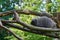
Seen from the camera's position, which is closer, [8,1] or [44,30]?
[44,30]

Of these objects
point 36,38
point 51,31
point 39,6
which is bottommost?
point 36,38

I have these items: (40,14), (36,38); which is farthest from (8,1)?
(40,14)

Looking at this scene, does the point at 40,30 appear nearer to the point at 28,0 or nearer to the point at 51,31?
the point at 51,31

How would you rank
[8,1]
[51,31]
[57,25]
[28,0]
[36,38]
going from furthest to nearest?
[8,1], [28,0], [36,38], [57,25], [51,31]

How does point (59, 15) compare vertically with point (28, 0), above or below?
above

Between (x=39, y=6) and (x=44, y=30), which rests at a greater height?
(x=44, y=30)

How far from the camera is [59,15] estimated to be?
1.90 metres

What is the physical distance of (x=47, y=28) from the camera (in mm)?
1776

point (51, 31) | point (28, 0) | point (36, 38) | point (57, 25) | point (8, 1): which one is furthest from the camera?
point (8, 1)

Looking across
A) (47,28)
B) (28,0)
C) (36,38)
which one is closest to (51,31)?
(47,28)

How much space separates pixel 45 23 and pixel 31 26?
0.14m

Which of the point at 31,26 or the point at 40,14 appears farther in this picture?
the point at 40,14

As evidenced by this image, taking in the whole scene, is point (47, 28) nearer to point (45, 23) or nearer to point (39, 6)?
point (45, 23)

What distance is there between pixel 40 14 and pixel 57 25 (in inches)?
6.7
